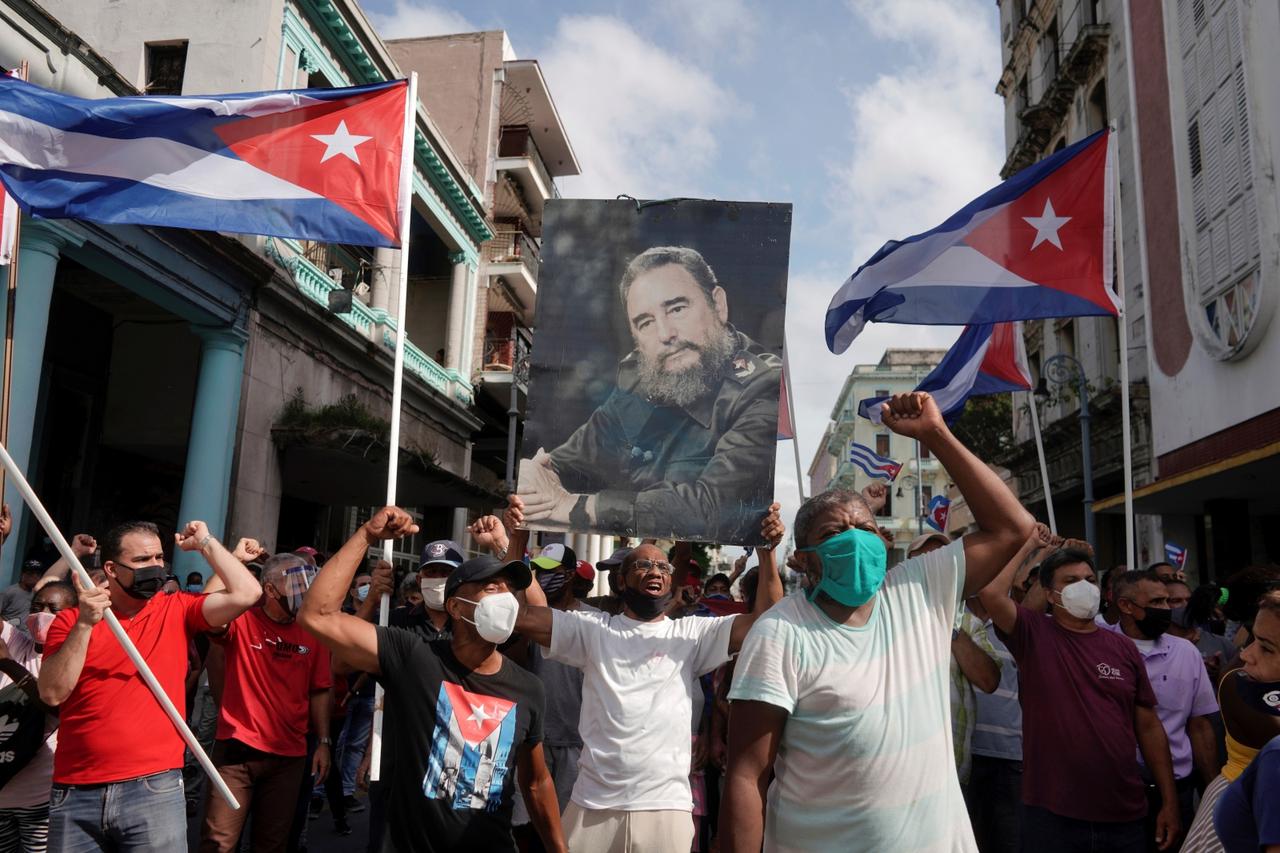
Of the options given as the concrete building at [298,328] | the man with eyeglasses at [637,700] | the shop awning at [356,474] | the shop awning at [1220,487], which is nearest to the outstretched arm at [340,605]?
the man with eyeglasses at [637,700]

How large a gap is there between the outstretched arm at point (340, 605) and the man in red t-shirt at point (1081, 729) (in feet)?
7.94

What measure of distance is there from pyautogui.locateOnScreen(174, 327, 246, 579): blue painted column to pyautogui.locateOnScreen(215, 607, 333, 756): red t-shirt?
7.89m

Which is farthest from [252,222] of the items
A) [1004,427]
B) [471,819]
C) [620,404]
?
[1004,427]

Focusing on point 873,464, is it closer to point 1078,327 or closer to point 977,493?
point 1078,327

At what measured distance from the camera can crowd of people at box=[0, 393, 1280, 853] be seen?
274cm

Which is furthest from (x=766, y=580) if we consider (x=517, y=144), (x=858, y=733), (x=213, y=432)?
(x=517, y=144)

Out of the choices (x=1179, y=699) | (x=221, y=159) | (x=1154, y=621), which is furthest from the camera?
(x=221, y=159)

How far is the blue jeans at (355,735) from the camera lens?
8.48m

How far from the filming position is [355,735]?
851 centimetres

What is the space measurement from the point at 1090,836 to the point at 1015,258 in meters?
5.05

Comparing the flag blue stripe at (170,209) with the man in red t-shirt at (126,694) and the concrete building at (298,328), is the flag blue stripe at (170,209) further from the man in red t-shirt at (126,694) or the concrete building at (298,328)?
the concrete building at (298,328)

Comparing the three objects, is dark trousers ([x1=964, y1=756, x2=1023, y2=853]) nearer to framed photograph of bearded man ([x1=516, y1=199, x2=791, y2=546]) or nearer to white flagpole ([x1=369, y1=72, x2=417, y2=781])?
framed photograph of bearded man ([x1=516, y1=199, x2=791, y2=546])

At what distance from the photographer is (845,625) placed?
2.89 metres

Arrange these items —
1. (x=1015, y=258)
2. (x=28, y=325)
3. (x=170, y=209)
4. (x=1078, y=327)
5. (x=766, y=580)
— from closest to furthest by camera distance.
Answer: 1. (x=766, y=580)
2. (x=170, y=209)
3. (x=1015, y=258)
4. (x=28, y=325)
5. (x=1078, y=327)
